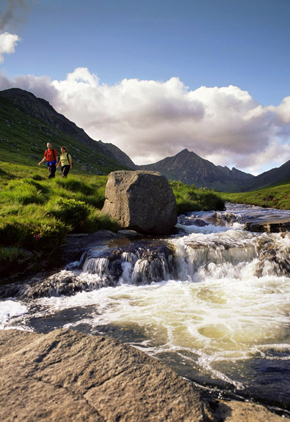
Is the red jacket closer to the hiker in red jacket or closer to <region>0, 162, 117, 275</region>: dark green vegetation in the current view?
the hiker in red jacket

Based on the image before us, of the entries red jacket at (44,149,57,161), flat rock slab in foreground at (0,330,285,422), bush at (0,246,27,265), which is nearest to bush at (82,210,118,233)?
bush at (0,246,27,265)

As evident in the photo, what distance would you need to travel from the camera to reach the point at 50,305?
8641 millimetres

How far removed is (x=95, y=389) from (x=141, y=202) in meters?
14.0

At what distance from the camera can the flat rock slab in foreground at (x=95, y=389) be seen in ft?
9.59

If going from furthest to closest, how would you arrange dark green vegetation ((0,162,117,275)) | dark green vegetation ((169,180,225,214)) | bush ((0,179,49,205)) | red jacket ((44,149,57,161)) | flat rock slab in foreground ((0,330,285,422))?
dark green vegetation ((169,180,225,214))
red jacket ((44,149,57,161))
bush ((0,179,49,205))
dark green vegetation ((0,162,117,275))
flat rock slab in foreground ((0,330,285,422))

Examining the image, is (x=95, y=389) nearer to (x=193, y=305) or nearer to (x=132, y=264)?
Answer: (x=193, y=305)

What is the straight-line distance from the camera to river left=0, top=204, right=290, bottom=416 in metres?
4.92

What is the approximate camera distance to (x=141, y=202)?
55.8 ft

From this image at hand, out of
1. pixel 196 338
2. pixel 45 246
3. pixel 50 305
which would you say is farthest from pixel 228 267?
pixel 45 246

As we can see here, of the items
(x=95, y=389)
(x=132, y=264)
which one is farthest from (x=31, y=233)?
(x=95, y=389)

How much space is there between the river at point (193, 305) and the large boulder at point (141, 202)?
227 centimetres

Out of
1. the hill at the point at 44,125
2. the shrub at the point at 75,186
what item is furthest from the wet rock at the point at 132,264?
the hill at the point at 44,125

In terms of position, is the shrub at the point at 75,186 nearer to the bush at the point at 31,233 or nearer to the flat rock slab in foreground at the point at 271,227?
the bush at the point at 31,233

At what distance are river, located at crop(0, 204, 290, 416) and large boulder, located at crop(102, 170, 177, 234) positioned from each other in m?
2.27
